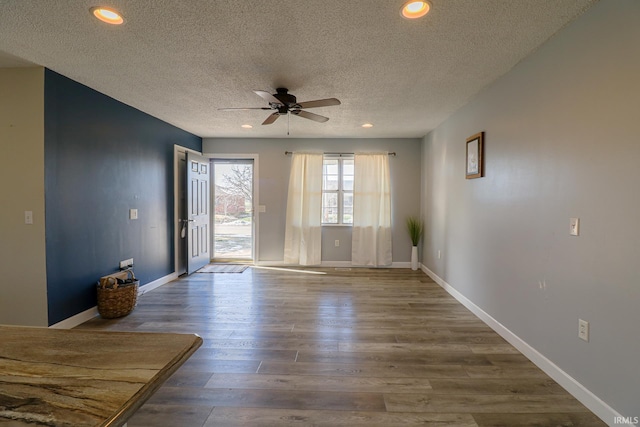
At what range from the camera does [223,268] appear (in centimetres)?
537

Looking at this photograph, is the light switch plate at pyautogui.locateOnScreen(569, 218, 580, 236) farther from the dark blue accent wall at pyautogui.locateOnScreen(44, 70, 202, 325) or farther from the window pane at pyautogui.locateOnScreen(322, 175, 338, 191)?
the dark blue accent wall at pyautogui.locateOnScreen(44, 70, 202, 325)

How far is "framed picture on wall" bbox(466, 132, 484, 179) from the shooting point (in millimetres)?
3119

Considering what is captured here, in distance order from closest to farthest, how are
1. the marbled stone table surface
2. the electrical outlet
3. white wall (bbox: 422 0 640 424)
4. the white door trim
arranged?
the marbled stone table surface → white wall (bbox: 422 0 640 424) → the electrical outlet → the white door trim

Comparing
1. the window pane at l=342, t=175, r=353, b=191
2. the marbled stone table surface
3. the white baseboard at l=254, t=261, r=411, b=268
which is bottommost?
the white baseboard at l=254, t=261, r=411, b=268

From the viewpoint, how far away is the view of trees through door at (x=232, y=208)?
20.4 feet

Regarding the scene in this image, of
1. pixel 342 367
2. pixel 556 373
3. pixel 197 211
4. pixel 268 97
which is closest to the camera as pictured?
pixel 556 373

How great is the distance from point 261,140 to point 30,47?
11.5 feet

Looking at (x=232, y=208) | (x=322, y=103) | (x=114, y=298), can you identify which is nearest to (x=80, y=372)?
(x=322, y=103)

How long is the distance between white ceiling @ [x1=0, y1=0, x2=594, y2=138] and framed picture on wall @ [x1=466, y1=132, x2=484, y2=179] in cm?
50

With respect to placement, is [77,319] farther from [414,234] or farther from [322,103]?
[414,234]

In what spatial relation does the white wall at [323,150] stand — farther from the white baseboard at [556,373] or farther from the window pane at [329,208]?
the white baseboard at [556,373]

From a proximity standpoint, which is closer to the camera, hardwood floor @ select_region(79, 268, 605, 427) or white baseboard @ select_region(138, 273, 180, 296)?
hardwood floor @ select_region(79, 268, 605, 427)

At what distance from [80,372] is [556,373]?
2703 mm

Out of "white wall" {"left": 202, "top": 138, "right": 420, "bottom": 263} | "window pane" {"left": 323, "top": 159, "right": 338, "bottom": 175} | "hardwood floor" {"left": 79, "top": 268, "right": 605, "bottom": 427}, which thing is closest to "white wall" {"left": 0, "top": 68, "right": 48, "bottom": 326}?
"hardwood floor" {"left": 79, "top": 268, "right": 605, "bottom": 427}
